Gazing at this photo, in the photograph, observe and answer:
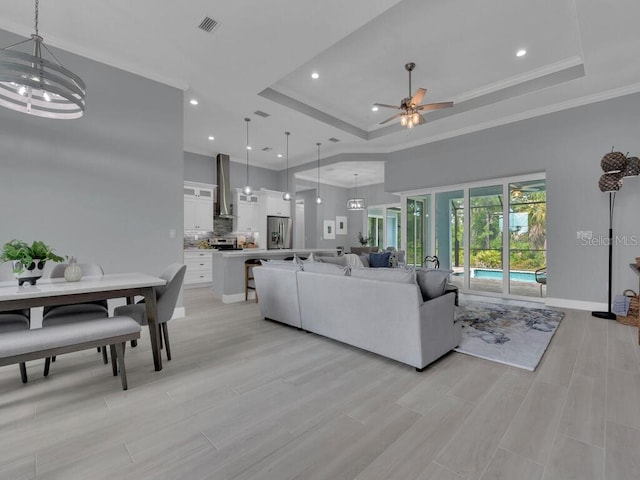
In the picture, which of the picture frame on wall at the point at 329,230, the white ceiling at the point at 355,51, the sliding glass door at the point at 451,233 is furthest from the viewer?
the picture frame on wall at the point at 329,230

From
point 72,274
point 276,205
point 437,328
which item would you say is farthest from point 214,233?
point 437,328

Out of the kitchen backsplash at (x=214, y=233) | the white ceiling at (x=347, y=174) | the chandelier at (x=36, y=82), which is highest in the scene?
the white ceiling at (x=347, y=174)

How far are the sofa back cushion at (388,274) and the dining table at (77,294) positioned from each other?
6.12 feet

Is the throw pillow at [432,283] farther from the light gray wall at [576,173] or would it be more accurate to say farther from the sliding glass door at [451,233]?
the sliding glass door at [451,233]

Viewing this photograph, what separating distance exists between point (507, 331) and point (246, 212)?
22.0 ft

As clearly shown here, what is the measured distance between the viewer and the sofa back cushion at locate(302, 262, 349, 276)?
129 inches

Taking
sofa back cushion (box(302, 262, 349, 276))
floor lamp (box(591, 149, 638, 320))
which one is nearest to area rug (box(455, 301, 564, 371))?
floor lamp (box(591, 149, 638, 320))

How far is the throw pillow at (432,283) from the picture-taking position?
9.30ft

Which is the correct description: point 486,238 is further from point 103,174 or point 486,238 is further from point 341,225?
point 103,174

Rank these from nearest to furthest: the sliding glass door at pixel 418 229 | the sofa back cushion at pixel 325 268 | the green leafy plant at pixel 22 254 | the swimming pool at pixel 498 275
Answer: the green leafy plant at pixel 22 254
the sofa back cushion at pixel 325 268
the swimming pool at pixel 498 275
the sliding glass door at pixel 418 229

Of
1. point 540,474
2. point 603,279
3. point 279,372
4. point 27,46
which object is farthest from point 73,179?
point 603,279

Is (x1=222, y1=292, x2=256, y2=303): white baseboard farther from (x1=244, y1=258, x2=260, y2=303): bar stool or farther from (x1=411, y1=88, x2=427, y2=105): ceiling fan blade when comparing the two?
(x1=411, y1=88, x2=427, y2=105): ceiling fan blade

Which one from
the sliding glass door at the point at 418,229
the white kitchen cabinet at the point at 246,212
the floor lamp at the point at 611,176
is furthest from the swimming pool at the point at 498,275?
the white kitchen cabinet at the point at 246,212

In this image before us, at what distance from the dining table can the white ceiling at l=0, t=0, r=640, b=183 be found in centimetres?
272
